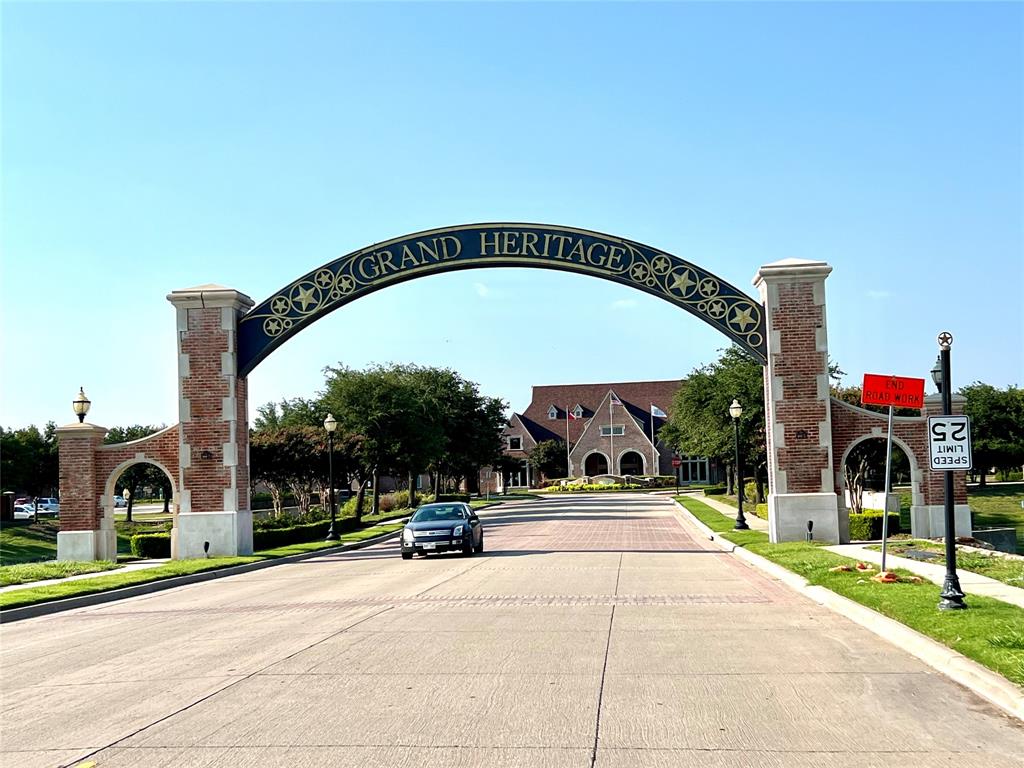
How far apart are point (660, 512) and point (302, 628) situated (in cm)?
4013

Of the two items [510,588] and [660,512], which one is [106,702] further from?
[660,512]

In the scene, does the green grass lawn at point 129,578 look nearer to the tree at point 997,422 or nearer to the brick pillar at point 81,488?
the brick pillar at point 81,488

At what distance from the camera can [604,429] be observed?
98188 mm

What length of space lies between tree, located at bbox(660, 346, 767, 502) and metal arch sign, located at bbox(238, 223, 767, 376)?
19881 mm

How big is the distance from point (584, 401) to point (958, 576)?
96754 mm

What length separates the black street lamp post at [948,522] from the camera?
39.6 ft

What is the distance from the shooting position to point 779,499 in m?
25.5

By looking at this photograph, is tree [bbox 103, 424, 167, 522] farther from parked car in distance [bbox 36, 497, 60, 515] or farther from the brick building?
the brick building

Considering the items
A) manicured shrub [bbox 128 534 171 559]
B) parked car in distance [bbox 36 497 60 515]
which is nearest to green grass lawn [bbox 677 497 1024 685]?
manicured shrub [bbox 128 534 171 559]

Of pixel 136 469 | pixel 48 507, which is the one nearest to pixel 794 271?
pixel 136 469

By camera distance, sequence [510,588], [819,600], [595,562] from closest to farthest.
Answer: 1. [819,600]
2. [510,588]
3. [595,562]

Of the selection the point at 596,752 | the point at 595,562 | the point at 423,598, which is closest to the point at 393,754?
the point at 596,752

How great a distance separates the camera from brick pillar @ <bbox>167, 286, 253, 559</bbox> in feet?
87.9

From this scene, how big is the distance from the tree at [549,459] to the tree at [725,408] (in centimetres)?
4281
